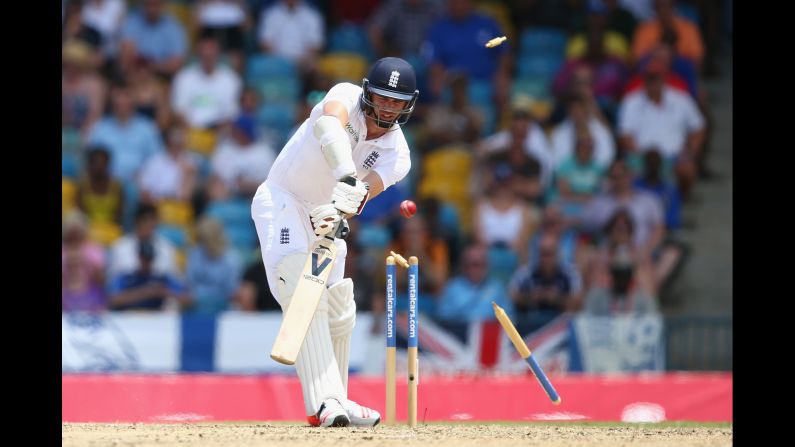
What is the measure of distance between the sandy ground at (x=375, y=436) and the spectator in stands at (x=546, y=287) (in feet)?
12.9

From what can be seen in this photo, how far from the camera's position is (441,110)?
458 inches

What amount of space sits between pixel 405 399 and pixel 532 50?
17.0ft

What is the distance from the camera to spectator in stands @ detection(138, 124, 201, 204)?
36.8ft

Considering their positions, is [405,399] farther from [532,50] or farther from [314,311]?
[532,50]

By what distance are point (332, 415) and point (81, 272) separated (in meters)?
5.05

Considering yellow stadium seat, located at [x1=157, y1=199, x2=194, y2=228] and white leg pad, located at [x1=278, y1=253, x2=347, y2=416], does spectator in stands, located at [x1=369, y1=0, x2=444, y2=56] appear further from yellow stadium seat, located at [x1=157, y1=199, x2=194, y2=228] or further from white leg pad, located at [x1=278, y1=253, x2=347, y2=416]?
white leg pad, located at [x1=278, y1=253, x2=347, y2=416]

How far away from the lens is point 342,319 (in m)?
6.27

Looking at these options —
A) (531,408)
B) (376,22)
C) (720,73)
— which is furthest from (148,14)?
(531,408)

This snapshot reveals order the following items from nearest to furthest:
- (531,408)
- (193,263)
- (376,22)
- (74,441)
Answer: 1. (74,441)
2. (531,408)
3. (193,263)
4. (376,22)

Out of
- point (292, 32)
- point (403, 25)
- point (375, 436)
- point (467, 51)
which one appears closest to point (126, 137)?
point (292, 32)

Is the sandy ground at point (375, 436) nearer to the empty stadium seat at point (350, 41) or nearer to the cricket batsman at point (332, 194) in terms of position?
the cricket batsman at point (332, 194)

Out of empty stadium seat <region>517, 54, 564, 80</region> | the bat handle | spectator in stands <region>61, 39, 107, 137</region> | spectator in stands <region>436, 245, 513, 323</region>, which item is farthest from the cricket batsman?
empty stadium seat <region>517, 54, 564, 80</region>

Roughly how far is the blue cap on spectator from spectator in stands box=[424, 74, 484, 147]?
1465 millimetres

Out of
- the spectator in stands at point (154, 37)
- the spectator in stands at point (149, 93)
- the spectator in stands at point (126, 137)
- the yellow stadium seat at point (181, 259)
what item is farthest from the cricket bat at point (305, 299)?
the spectator in stands at point (154, 37)
